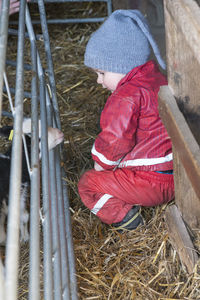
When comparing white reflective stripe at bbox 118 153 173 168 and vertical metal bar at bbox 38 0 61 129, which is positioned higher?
vertical metal bar at bbox 38 0 61 129

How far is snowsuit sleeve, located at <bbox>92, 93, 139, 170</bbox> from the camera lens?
2324 millimetres

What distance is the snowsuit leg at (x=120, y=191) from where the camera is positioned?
2.46 m

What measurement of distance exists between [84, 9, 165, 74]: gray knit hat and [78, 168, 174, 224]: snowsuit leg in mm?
590

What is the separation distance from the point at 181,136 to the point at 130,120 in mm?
672

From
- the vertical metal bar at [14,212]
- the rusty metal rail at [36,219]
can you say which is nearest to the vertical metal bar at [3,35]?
the rusty metal rail at [36,219]

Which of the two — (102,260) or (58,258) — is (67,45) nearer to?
(102,260)

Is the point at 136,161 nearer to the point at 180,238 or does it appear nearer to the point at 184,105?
the point at 180,238

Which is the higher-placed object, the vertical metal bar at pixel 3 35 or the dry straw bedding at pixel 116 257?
the vertical metal bar at pixel 3 35

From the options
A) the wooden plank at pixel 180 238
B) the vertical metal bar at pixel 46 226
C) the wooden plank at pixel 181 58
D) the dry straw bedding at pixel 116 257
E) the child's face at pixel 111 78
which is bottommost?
the dry straw bedding at pixel 116 257

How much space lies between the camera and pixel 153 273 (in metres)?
2.27

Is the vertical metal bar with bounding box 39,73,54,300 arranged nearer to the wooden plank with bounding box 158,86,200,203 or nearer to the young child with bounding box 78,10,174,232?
the young child with bounding box 78,10,174,232

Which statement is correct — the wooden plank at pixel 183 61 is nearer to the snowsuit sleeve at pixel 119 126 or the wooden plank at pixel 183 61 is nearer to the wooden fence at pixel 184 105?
the wooden fence at pixel 184 105

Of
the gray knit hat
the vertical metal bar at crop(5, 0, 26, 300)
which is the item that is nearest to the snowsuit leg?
the gray knit hat

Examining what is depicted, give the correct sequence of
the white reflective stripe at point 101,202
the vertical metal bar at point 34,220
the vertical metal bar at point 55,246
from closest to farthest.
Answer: the vertical metal bar at point 34,220 → the vertical metal bar at point 55,246 → the white reflective stripe at point 101,202
